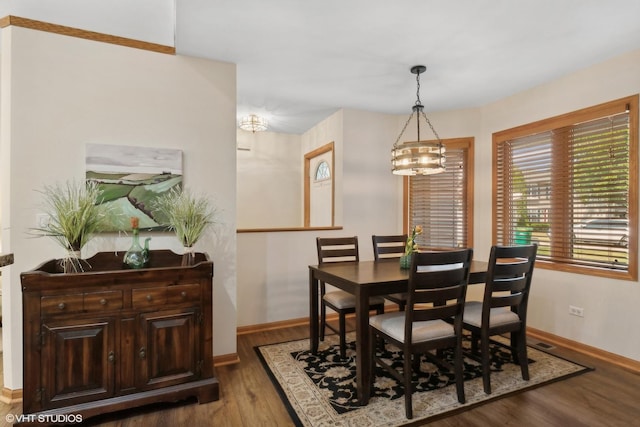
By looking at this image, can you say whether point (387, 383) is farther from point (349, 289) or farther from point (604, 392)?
point (604, 392)

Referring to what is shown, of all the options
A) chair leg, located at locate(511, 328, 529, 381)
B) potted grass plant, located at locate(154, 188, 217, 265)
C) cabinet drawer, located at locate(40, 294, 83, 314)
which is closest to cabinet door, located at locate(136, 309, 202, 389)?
cabinet drawer, located at locate(40, 294, 83, 314)

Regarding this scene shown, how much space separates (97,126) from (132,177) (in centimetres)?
44

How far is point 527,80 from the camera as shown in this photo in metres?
3.31

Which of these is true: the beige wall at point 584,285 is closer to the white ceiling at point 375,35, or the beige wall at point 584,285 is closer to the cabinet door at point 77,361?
the white ceiling at point 375,35

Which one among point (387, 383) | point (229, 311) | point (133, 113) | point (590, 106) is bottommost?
point (387, 383)

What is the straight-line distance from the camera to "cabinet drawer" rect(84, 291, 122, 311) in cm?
201

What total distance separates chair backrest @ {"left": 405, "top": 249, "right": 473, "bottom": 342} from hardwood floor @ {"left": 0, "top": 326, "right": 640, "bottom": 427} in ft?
1.95

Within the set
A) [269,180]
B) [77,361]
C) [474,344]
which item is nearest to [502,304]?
[474,344]

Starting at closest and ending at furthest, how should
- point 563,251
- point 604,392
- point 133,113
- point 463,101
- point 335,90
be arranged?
point 604,392
point 133,113
point 563,251
point 335,90
point 463,101

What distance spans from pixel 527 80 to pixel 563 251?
1726 mm

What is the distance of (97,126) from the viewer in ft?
8.21

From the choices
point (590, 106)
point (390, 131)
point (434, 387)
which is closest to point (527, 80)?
point (590, 106)

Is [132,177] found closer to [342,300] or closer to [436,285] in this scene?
[342,300]

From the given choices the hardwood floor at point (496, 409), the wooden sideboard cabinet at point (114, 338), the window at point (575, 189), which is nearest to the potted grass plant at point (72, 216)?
the wooden sideboard cabinet at point (114, 338)
